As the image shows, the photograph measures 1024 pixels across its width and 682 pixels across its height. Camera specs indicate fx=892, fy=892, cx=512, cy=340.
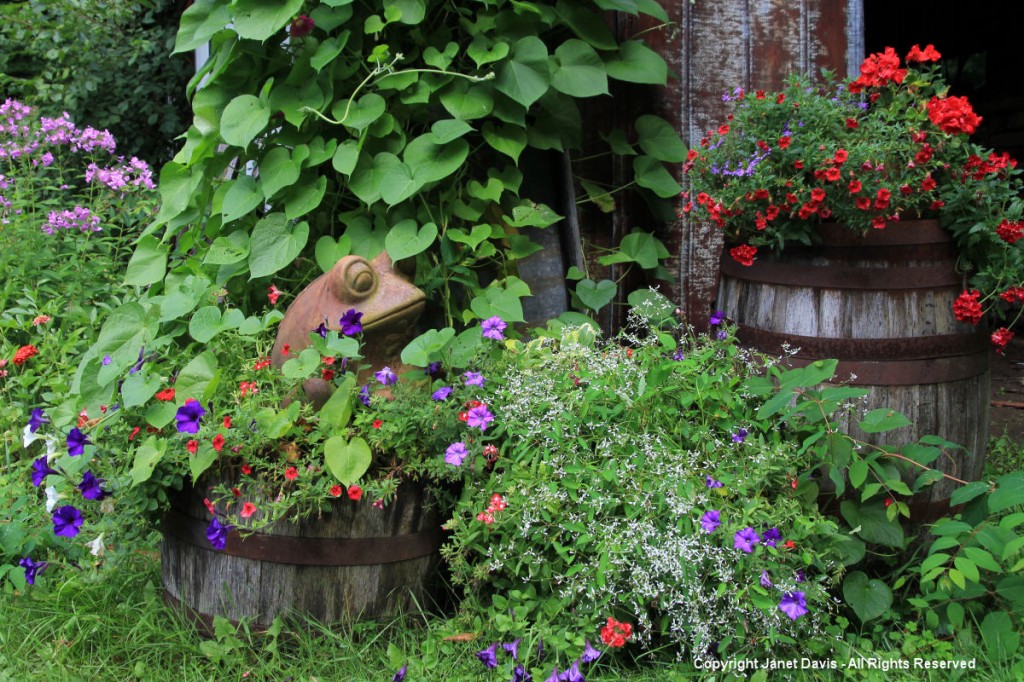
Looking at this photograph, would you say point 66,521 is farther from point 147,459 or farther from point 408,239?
point 408,239

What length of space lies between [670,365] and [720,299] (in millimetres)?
419

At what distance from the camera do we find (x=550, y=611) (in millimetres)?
1781

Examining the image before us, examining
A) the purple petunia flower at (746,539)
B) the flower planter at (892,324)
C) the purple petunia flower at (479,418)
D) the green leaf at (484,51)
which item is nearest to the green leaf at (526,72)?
the green leaf at (484,51)

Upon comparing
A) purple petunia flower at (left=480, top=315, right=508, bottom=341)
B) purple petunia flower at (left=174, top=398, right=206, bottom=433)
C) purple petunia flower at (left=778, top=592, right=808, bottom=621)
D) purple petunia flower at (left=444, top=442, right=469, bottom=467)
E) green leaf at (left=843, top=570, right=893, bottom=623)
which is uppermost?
purple petunia flower at (left=480, top=315, right=508, bottom=341)

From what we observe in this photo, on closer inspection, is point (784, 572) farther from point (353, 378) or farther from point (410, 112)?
point (410, 112)

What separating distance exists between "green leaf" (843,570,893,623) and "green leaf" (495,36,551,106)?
1.41 meters

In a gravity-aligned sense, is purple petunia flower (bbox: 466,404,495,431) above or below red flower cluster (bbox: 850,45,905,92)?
below

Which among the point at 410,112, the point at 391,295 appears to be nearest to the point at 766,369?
the point at 391,295

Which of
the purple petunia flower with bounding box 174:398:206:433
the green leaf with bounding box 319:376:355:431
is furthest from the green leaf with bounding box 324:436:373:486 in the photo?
the purple petunia flower with bounding box 174:398:206:433

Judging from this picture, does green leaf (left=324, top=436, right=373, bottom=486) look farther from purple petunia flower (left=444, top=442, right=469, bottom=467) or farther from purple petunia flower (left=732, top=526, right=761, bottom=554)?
purple petunia flower (left=732, top=526, right=761, bottom=554)

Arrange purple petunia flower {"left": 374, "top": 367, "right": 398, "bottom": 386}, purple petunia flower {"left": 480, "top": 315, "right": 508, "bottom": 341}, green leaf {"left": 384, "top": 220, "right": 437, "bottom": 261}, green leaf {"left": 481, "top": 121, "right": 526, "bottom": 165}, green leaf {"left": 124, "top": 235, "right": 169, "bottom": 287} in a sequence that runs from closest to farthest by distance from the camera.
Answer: purple petunia flower {"left": 374, "top": 367, "right": 398, "bottom": 386}, purple petunia flower {"left": 480, "top": 315, "right": 508, "bottom": 341}, green leaf {"left": 384, "top": 220, "right": 437, "bottom": 261}, green leaf {"left": 481, "top": 121, "right": 526, "bottom": 165}, green leaf {"left": 124, "top": 235, "right": 169, "bottom": 287}

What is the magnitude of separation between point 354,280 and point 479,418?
0.43 meters

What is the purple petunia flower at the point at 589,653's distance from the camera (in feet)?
5.58

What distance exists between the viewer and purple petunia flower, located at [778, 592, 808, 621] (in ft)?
5.36
